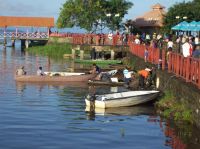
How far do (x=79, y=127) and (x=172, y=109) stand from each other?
4.91 meters

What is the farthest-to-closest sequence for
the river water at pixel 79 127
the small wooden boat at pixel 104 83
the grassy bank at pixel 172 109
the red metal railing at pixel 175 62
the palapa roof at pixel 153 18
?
the palapa roof at pixel 153 18 < the small wooden boat at pixel 104 83 < the red metal railing at pixel 175 62 < the grassy bank at pixel 172 109 < the river water at pixel 79 127

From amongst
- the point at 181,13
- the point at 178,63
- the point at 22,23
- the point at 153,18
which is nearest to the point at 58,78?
the point at 178,63

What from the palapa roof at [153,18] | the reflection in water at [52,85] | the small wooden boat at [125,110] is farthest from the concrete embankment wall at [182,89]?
the palapa roof at [153,18]

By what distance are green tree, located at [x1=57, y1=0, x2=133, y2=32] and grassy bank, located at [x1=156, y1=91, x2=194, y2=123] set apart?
152ft

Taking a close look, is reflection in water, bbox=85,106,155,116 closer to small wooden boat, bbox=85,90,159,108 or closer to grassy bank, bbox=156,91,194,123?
small wooden boat, bbox=85,90,159,108

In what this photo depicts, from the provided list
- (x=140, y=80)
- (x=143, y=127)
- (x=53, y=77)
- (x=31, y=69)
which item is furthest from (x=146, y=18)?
(x=143, y=127)

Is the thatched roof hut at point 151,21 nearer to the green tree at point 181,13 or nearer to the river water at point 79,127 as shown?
the green tree at point 181,13

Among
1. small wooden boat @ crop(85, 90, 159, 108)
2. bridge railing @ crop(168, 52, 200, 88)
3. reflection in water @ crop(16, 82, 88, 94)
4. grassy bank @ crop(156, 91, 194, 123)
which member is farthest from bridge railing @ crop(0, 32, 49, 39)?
grassy bank @ crop(156, 91, 194, 123)

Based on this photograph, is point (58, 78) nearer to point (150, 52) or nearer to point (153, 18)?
point (150, 52)

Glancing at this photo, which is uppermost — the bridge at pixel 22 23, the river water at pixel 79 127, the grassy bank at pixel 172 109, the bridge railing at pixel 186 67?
the bridge at pixel 22 23

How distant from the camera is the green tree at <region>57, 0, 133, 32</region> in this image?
73.1m

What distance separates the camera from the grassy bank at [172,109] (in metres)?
21.7

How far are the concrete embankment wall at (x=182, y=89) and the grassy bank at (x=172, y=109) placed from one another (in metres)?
0.24

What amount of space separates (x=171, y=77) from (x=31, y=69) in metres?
26.3
